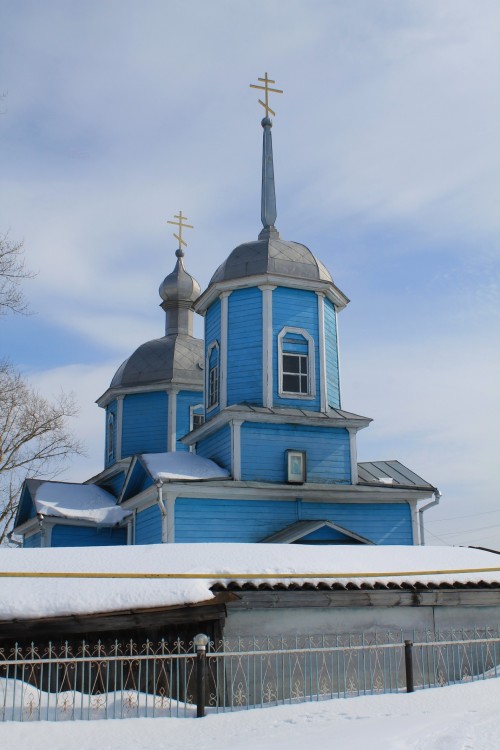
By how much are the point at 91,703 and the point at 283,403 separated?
9.55 metres

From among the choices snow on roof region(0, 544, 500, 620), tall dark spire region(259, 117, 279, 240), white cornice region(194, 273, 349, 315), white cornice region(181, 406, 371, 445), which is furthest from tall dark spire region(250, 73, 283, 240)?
snow on roof region(0, 544, 500, 620)

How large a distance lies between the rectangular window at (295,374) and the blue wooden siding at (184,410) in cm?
715

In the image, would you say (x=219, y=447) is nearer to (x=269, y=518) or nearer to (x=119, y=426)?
(x=269, y=518)

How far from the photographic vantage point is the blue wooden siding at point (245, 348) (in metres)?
16.6

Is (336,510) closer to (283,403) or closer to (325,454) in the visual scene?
(325,454)

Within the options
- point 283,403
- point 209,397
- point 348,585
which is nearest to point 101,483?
point 209,397

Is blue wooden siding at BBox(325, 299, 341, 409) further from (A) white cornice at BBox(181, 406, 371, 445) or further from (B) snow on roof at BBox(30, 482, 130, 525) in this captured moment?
(B) snow on roof at BBox(30, 482, 130, 525)

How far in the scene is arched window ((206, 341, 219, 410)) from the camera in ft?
57.9

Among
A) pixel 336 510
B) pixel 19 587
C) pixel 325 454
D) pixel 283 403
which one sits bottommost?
pixel 19 587

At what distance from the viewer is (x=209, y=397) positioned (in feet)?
59.1

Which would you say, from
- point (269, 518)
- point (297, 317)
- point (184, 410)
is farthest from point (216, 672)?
point (184, 410)

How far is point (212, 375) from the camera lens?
18031 mm

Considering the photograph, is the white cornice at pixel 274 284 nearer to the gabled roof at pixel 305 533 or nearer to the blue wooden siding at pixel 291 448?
the blue wooden siding at pixel 291 448

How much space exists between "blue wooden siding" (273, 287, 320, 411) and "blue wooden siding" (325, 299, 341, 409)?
0.50m
